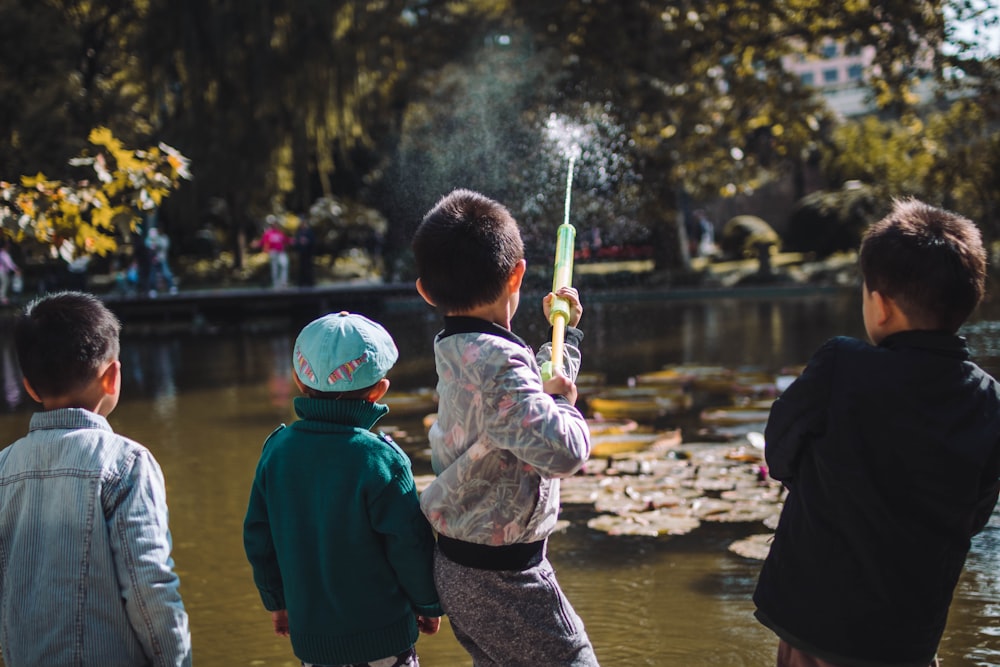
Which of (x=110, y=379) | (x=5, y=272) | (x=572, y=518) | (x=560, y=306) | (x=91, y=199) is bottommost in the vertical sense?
(x=572, y=518)

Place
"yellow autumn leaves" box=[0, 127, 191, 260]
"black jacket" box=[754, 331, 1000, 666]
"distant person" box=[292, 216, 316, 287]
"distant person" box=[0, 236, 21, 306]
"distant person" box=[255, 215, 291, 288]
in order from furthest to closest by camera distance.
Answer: "distant person" box=[255, 215, 291, 288]
"distant person" box=[292, 216, 316, 287]
"distant person" box=[0, 236, 21, 306]
"yellow autumn leaves" box=[0, 127, 191, 260]
"black jacket" box=[754, 331, 1000, 666]

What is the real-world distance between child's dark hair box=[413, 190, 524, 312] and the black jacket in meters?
0.62

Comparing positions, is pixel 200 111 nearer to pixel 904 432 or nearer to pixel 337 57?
pixel 337 57

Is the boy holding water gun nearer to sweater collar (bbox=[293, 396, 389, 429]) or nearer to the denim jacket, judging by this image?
sweater collar (bbox=[293, 396, 389, 429])

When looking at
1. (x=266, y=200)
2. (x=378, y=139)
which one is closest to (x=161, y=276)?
(x=266, y=200)

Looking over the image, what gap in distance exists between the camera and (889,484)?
75.0 inches

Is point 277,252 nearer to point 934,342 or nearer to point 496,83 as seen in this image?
point 496,83

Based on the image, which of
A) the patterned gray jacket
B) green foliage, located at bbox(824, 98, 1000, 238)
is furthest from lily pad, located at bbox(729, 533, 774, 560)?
green foliage, located at bbox(824, 98, 1000, 238)

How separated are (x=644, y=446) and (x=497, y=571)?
421 cm

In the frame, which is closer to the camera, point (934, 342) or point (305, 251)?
point (934, 342)

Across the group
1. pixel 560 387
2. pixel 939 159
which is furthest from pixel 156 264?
pixel 560 387

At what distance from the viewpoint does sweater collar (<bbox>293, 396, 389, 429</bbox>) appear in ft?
7.16

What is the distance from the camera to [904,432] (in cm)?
188

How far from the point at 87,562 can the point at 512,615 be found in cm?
82
